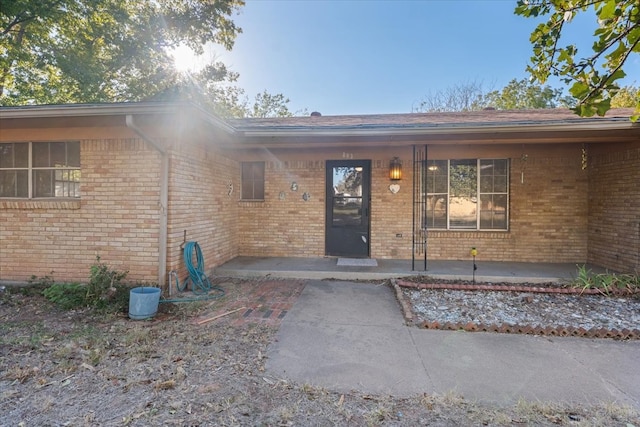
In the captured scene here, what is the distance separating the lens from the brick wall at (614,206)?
18.2ft

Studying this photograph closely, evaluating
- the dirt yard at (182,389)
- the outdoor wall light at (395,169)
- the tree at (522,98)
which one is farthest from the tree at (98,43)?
the tree at (522,98)

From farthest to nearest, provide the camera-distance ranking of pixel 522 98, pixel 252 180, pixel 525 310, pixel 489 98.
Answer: pixel 489 98 < pixel 522 98 < pixel 252 180 < pixel 525 310

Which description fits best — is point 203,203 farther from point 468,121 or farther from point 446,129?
point 468,121

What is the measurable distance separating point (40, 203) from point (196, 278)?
9.44 ft

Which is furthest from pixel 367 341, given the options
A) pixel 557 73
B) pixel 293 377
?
pixel 557 73

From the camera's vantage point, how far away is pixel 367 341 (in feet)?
11.2

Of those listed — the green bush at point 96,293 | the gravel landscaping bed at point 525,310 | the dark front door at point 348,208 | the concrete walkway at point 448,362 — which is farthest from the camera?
the dark front door at point 348,208

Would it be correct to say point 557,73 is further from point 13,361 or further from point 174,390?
point 13,361

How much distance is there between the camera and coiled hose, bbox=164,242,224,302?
488 cm

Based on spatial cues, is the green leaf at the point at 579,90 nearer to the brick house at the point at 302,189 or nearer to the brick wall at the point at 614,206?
the brick house at the point at 302,189

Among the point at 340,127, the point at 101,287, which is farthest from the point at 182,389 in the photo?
the point at 340,127

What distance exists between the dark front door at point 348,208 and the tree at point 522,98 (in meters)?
15.4

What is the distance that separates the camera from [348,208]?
7.21 metres

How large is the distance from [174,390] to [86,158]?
4283 millimetres
